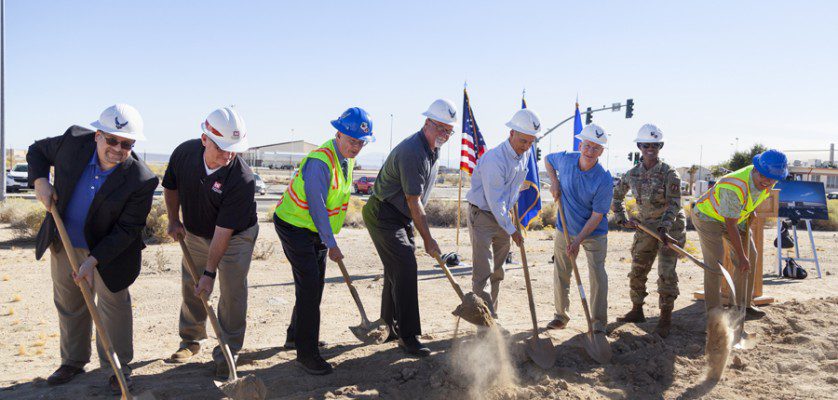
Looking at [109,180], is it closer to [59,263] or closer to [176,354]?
[59,263]

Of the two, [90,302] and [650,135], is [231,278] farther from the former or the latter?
[650,135]

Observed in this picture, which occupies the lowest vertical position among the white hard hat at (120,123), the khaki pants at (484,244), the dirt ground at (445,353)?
the dirt ground at (445,353)

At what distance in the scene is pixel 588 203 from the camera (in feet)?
18.9

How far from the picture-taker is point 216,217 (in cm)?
465

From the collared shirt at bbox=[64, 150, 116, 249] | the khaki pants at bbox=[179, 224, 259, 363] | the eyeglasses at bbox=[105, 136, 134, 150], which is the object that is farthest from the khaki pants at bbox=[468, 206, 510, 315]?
the collared shirt at bbox=[64, 150, 116, 249]

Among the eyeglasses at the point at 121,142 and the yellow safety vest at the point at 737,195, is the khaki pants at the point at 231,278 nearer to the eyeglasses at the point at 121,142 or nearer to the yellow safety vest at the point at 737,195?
the eyeglasses at the point at 121,142

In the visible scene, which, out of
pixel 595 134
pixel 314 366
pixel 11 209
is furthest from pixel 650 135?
pixel 11 209

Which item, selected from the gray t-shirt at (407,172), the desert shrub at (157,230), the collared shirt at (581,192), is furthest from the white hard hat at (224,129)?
the desert shrub at (157,230)

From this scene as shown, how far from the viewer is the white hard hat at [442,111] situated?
4.92 meters

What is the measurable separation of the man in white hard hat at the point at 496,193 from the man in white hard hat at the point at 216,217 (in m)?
1.80

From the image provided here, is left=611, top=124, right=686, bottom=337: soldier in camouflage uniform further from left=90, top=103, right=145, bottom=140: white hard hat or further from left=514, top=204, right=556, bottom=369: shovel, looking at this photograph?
left=90, top=103, right=145, bottom=140: white hard hat

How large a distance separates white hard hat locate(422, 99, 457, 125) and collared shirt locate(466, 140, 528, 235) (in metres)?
0.56

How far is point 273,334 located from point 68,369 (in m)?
1.92

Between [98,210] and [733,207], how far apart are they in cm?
516
